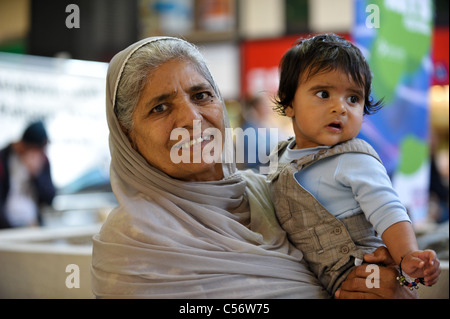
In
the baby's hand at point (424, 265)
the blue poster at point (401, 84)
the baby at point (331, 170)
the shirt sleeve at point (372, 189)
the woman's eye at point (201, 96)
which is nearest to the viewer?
the baby's hand at point (424, 265)

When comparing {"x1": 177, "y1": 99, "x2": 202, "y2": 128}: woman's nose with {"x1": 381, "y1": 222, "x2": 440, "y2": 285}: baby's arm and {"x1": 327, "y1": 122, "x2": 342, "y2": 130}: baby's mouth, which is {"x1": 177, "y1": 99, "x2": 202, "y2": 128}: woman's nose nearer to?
{"x1": 327, "y1": 122, "x2": 342, "y2": 130}: baby's mouth

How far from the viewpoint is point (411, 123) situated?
128 inches

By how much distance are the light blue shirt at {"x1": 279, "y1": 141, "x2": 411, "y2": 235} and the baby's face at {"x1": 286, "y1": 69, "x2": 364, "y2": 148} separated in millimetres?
62

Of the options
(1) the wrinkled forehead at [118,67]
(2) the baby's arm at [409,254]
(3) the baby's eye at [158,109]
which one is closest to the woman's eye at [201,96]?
(3) the baby's eye at [158,109]

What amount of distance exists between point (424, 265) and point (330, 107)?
0.53m

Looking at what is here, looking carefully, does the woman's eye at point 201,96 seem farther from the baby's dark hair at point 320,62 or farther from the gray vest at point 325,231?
the gray vest at point 325,231

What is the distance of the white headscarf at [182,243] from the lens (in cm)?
144

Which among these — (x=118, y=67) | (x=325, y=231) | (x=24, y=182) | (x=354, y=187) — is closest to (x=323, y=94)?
(x=354, y=187)

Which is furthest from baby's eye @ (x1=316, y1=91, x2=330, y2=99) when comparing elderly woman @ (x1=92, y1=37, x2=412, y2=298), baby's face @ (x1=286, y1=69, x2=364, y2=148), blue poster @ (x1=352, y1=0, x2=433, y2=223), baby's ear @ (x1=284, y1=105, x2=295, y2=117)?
blue poster @ (x1=352, y1=0, x2=433, y2=223)

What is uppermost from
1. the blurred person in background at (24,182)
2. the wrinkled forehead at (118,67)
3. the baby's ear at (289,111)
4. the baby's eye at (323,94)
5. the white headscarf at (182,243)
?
the wrinkled forehead at (118,67)

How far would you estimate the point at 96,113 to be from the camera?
13.0ft

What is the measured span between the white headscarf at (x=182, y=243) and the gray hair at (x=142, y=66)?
1.0 inches
